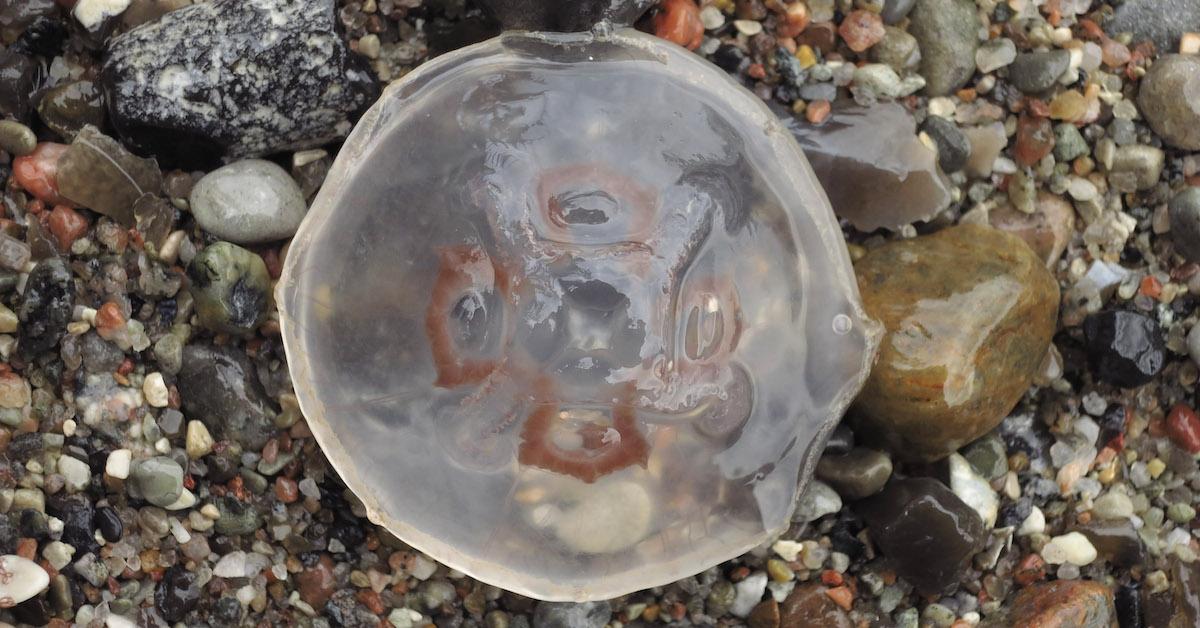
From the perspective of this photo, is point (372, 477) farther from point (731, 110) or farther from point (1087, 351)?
point (1087, 351)

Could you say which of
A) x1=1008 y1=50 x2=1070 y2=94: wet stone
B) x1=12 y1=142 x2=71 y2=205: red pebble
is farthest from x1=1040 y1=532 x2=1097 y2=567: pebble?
x1=12 y1=142 x2=71 y2=205: red pebble

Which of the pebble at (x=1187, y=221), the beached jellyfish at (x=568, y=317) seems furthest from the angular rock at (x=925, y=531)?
the pebble at (x=1187, y=221)

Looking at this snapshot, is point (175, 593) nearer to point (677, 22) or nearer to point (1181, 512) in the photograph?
point (677, 22)

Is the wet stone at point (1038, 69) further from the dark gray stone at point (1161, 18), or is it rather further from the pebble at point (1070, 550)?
the pebble at point (1070, 550)

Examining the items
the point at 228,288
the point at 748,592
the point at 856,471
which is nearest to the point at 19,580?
the point at 228,288

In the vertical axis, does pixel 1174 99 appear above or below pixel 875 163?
above

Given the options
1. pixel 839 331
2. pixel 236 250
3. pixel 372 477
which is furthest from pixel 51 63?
pixel 839 331
